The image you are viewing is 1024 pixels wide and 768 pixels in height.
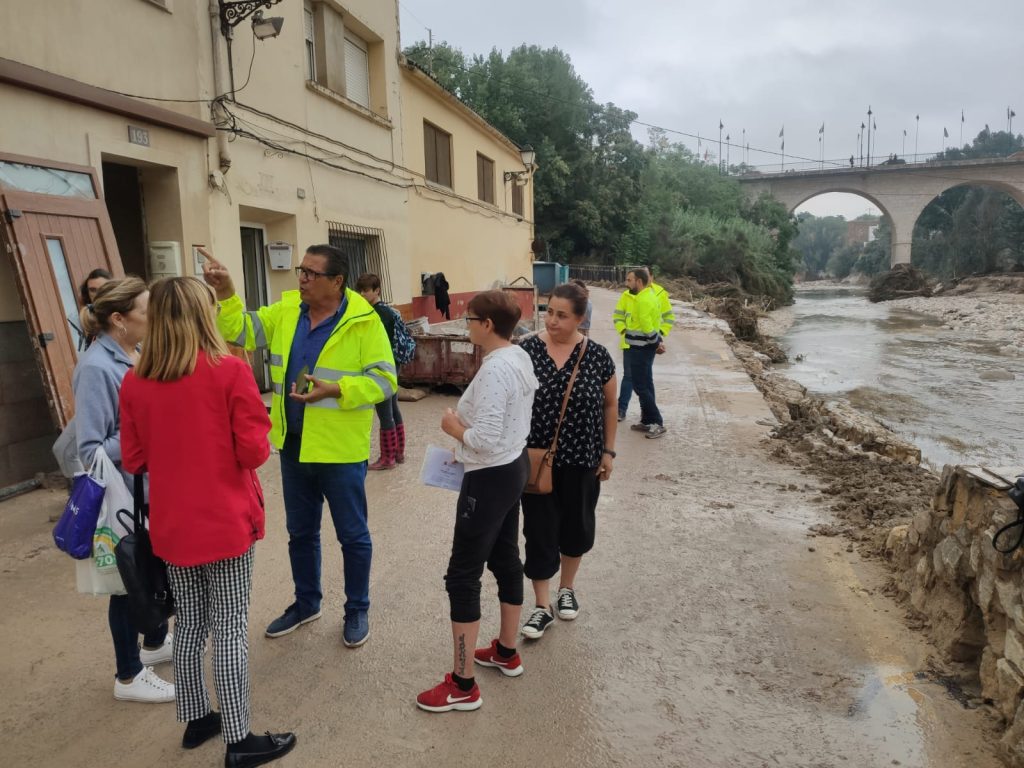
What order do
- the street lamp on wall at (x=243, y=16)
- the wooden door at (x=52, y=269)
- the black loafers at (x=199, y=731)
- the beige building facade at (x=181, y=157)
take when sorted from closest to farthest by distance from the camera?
the black loafers at (x=199, y=731), the wooden door at (x=52, y=269), the beige building facade at (x=181, y=157), the street lamp on wall at (x=243, y=16)

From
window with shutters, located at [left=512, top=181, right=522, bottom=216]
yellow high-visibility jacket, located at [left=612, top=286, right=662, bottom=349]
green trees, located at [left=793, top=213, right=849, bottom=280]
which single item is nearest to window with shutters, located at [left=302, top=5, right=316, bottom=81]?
yellow high-visibility jacket, located at [left=612, top=286, right=662, bottom=349]

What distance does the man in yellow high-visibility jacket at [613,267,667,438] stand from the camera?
7488mm

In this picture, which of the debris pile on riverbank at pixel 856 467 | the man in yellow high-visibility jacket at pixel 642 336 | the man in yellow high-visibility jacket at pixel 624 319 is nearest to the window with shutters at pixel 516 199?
the debris pile on riverbank at pixel 856 467

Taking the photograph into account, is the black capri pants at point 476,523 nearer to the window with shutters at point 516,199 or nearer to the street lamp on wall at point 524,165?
the street lamp on wall at point 524,165

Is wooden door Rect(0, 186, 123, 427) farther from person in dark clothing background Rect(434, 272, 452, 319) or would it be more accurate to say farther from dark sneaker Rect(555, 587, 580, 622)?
person in dark clothing background Rect(434, 272, 452, 319)

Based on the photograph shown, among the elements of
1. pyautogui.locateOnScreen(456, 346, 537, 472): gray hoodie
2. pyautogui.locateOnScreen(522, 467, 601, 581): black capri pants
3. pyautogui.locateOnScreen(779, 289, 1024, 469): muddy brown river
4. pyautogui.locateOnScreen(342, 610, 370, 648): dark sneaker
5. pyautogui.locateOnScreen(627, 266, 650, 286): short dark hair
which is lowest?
pyautogui.locateOnScreen(779, 289, 1024, 469): muddy brown river

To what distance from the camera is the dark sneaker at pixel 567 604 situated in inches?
146

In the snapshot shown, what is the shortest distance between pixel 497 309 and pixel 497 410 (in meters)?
0.41

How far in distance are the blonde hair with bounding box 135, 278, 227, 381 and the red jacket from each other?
0.04m

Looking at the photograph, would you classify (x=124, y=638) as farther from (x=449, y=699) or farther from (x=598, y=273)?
(x=598, y=273)

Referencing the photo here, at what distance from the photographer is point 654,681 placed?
10.4ft

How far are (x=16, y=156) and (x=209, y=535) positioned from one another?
4558 mm

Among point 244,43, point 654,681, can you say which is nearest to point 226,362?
point 654,681

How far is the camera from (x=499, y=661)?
126 inches
